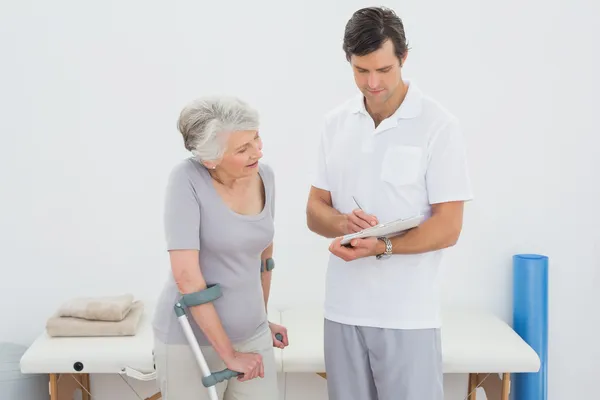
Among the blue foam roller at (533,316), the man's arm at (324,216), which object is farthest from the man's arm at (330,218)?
the blue foam roller at (533,316)

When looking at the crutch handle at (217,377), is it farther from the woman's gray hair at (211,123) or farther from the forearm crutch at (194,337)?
the woman's gray hair at (211,123)

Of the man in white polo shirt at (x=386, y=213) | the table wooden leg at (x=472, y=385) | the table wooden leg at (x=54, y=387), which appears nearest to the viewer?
the man in white polo shirt at (x=386, y=213)

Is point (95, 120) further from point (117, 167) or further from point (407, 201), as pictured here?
point (407, 201)

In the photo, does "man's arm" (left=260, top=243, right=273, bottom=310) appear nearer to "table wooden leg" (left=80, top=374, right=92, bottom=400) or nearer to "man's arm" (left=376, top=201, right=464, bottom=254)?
"man's arm" (left=376, top=201, right=464, bottom=254)

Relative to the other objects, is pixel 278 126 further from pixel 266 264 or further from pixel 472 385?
pixel 472 385

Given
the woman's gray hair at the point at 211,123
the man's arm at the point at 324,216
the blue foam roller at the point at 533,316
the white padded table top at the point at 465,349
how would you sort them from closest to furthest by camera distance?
the woman's gray hair at the point at 211,123 < the man's arm at the point at 324,216 < the white padded table top at the point at 465,349 < the blue foam roller at the point at 533,316

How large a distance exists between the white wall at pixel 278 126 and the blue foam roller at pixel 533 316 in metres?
0.13

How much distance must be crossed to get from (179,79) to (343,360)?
5.07ft

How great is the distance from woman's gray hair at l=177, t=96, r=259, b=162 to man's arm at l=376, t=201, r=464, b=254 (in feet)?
1.59

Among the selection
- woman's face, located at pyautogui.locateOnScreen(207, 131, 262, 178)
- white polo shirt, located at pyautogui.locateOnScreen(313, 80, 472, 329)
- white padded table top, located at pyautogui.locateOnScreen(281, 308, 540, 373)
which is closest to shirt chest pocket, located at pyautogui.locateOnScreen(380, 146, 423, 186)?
white polo shirt, located at pyautogui.locateOnScreen(313, 80, 472, 329)

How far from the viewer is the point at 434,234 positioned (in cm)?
211

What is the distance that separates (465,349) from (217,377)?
3.89 ft

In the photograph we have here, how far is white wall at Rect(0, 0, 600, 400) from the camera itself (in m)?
3.28

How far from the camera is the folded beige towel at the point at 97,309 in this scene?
9.98 ft
